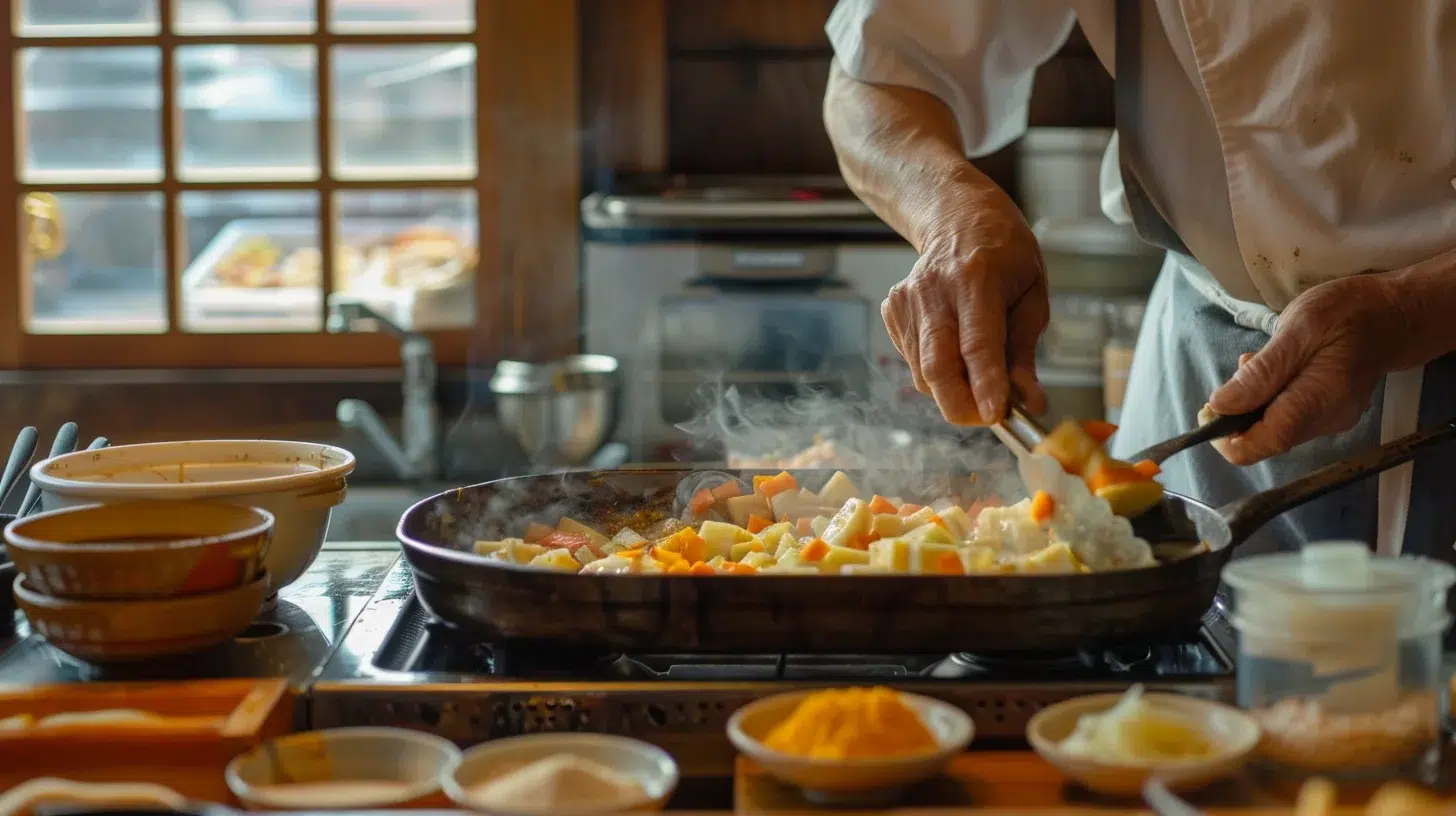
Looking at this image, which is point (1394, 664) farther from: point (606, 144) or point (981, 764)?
point (606, 144)

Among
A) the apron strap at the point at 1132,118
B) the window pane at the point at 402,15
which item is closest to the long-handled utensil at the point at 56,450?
the apron strap at the point at 1132,118

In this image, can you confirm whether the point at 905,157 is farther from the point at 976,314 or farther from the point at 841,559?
the point at 841,559

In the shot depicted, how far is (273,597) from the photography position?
1360 mm

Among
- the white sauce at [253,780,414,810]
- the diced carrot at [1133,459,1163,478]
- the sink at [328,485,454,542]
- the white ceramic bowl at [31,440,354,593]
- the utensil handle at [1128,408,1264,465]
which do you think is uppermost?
the utensil handle at [1128,408,1264,465]

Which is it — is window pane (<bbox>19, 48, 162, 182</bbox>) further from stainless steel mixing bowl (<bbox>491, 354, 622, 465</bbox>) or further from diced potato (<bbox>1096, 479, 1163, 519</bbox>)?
diced potato (<bbox>1096, 479, 1163, 519</bbox>)

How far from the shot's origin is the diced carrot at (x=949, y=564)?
1166 mm

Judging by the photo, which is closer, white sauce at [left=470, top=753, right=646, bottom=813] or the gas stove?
white sauce at [left=470, top=753, right=646, bottom=813]

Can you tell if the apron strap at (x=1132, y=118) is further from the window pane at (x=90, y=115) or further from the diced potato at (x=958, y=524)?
the window pane at (x=90, y=115)

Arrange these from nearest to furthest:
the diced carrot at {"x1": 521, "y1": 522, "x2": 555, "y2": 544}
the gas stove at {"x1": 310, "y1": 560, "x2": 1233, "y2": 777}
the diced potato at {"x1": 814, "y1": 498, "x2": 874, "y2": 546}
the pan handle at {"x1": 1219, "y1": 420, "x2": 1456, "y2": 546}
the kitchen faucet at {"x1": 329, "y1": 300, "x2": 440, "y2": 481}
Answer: the gas stove at {"x1": 310, "y1": 560, "x2": 1233, "y2": 777} < the pan handle at {"x1": 1219, "y1": 420, "x2": 1456, "y2": 546} < the diced potato at {"x1": 814, "y1": 498, "x2": 874, "y2": 546} < the diced carrot at {"x1": 521, "y1": 522, "x2": 555, "y2": 544} < the kitchen faucet at {"x1": 329, "y1": 300, "x2": 440, "y2": 481}

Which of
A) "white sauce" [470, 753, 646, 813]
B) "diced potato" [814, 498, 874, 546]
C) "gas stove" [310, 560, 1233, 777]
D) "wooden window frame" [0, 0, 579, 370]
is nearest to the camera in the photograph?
"white sauce" [470, 753, 646, 813]

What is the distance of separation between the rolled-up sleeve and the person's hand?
1.01 ft

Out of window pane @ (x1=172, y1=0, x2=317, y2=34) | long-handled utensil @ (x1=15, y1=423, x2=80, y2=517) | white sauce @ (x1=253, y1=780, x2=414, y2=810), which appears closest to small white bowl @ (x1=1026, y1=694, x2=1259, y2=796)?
white sauce @ (x1=253, y1=780, x2=414, y2=810)

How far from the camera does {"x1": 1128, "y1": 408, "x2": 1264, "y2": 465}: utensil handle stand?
4.22ft

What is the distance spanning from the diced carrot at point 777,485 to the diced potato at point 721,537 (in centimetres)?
12
